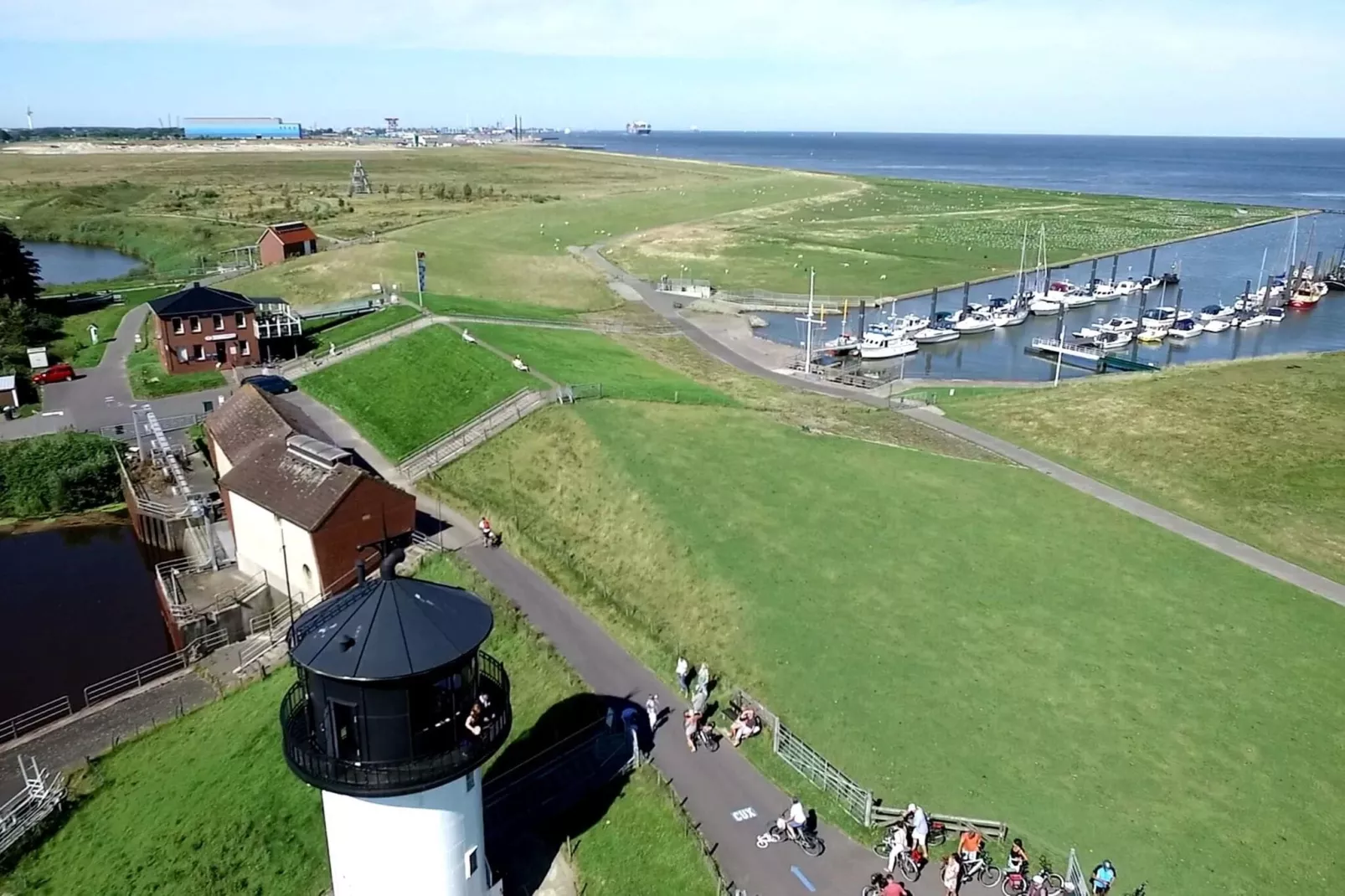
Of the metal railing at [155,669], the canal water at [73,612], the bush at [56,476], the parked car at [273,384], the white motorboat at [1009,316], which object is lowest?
the canal water at [73,612]

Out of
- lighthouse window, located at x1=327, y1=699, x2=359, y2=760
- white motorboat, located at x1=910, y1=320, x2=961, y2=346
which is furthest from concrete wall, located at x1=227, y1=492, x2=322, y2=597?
white motorboat, located at x1=910, y1=320, x2=961, y2=346

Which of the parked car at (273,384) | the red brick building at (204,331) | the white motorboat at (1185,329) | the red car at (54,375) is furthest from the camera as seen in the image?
the white motorboat at (1185,329)

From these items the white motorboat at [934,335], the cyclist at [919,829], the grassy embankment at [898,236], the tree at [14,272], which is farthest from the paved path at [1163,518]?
the tree at [14,272]

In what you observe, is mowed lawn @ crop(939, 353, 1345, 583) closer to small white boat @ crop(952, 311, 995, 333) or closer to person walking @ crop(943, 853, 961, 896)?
person walking @ crop(943, 853, 961, 896)

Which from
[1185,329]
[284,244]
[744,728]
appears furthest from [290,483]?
[1185,329]

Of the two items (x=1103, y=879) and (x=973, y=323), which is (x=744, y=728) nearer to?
(x=1103, y=879)

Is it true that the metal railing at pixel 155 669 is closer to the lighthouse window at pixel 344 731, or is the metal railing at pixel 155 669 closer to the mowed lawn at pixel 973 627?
the mowed lawn at pixel 973 627

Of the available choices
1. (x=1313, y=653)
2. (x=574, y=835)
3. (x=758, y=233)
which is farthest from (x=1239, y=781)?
(x=758, y=233)
